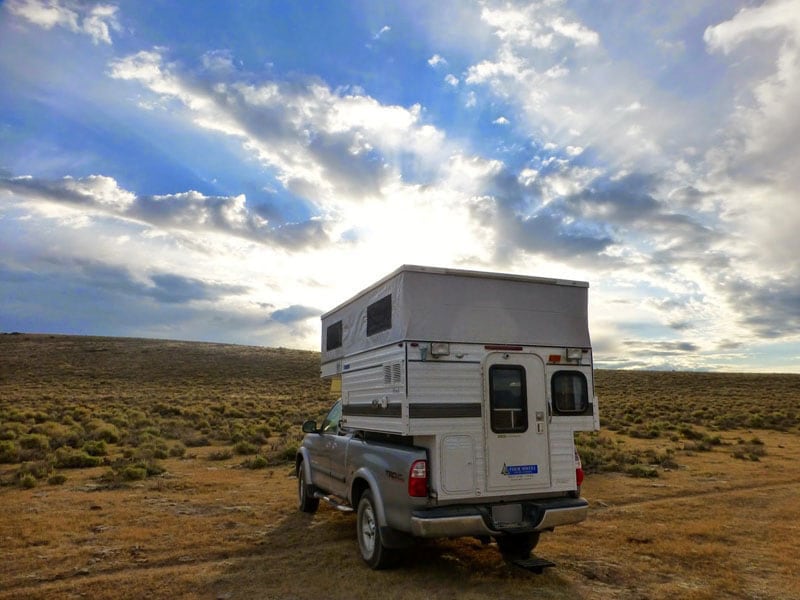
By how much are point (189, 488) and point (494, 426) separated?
847 centimetres

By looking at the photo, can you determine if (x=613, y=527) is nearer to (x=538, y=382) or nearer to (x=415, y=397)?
(x=538, y=382)

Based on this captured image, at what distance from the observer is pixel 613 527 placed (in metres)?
9.43

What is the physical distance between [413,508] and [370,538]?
1.17 m

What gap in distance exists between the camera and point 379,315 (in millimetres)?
7457

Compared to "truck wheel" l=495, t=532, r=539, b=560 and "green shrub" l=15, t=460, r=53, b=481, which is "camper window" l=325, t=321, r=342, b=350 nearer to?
"truck wheel" l=495, t=532, r=539, b=560

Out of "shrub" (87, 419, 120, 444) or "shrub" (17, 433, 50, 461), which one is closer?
"shrub" (17, 433, 50, 461)

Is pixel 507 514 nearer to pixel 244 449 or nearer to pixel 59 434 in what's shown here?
pixel 244 449

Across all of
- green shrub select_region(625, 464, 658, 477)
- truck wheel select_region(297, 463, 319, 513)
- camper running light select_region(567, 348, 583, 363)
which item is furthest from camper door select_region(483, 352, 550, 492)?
green shrub select_region(625, 464, 658, 477)

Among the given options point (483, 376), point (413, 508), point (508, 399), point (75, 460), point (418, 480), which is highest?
point (483, 376)

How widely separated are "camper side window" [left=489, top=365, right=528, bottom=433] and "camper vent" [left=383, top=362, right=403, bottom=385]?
1050 millimetres

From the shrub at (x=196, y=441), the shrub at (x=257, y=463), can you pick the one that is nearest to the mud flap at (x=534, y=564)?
the shrub at (x=257, y=463)

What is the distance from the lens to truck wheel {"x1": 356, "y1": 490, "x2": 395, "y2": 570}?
6.69m

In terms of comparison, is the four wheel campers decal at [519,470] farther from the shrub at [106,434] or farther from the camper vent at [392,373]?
the shrub at [106,434]

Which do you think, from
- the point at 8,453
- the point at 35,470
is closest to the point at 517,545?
the point at 35,470
